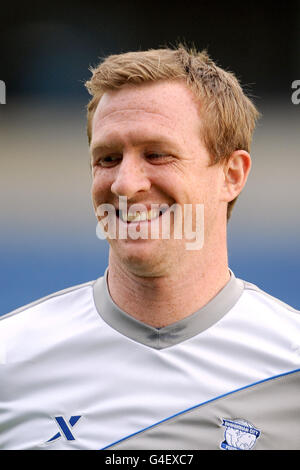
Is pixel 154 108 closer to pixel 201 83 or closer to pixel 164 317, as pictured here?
pixel 201 83

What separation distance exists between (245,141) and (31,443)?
1.22m

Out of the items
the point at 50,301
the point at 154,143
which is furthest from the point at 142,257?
the point at 50,301

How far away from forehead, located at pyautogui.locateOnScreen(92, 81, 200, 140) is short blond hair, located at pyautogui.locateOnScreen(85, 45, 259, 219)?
2cm

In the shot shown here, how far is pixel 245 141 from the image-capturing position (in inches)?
83.4

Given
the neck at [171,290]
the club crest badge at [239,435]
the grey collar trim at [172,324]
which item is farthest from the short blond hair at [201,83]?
the club crest badge at [239,435]

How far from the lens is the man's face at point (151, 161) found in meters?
1.85

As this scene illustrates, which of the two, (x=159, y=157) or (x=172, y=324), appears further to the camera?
(x=172, y=324)

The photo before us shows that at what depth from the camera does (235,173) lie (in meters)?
2.08

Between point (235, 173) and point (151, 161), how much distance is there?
0.36m

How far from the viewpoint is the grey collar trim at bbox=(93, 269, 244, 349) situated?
1971 mm

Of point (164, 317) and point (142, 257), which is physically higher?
point (142, 257)

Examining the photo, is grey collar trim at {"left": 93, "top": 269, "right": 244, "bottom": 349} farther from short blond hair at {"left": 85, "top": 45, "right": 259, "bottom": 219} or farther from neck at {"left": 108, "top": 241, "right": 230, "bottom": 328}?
short blond hair at {"left": 85, "top": 45, "right": 259, "bottom": 219}

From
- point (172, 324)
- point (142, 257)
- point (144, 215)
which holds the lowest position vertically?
point (172, 324)

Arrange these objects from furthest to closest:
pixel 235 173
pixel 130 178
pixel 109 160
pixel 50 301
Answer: pixel 50 301 → pixel 235 173 → pixel 109 160 → pixel 130 178
